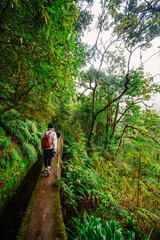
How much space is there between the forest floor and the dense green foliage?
57 cm

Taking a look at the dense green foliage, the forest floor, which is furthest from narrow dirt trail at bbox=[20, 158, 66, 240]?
the dense green foliage

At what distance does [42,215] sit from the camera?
207 centimetres

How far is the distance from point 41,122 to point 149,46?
9.76m

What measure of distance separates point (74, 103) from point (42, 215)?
5.80m

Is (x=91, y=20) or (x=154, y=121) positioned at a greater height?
(x=91, y=20)

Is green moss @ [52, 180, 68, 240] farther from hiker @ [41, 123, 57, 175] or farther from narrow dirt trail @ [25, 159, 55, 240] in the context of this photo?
hiker @ [41, 123, 57, 175]

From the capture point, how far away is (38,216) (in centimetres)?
204

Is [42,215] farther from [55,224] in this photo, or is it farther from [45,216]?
[55,224]

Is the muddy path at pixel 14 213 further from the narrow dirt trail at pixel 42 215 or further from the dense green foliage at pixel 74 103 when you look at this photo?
the narrow dirt trail at pixel 42 215

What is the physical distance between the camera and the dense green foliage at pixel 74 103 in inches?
60.2

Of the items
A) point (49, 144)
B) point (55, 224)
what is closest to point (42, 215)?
point (55, 224)

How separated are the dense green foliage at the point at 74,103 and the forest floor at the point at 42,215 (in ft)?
1.88

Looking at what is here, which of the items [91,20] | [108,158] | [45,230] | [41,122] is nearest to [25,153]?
[45,230]

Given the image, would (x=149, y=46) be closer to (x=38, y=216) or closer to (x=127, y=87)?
(x=127, y=87)
